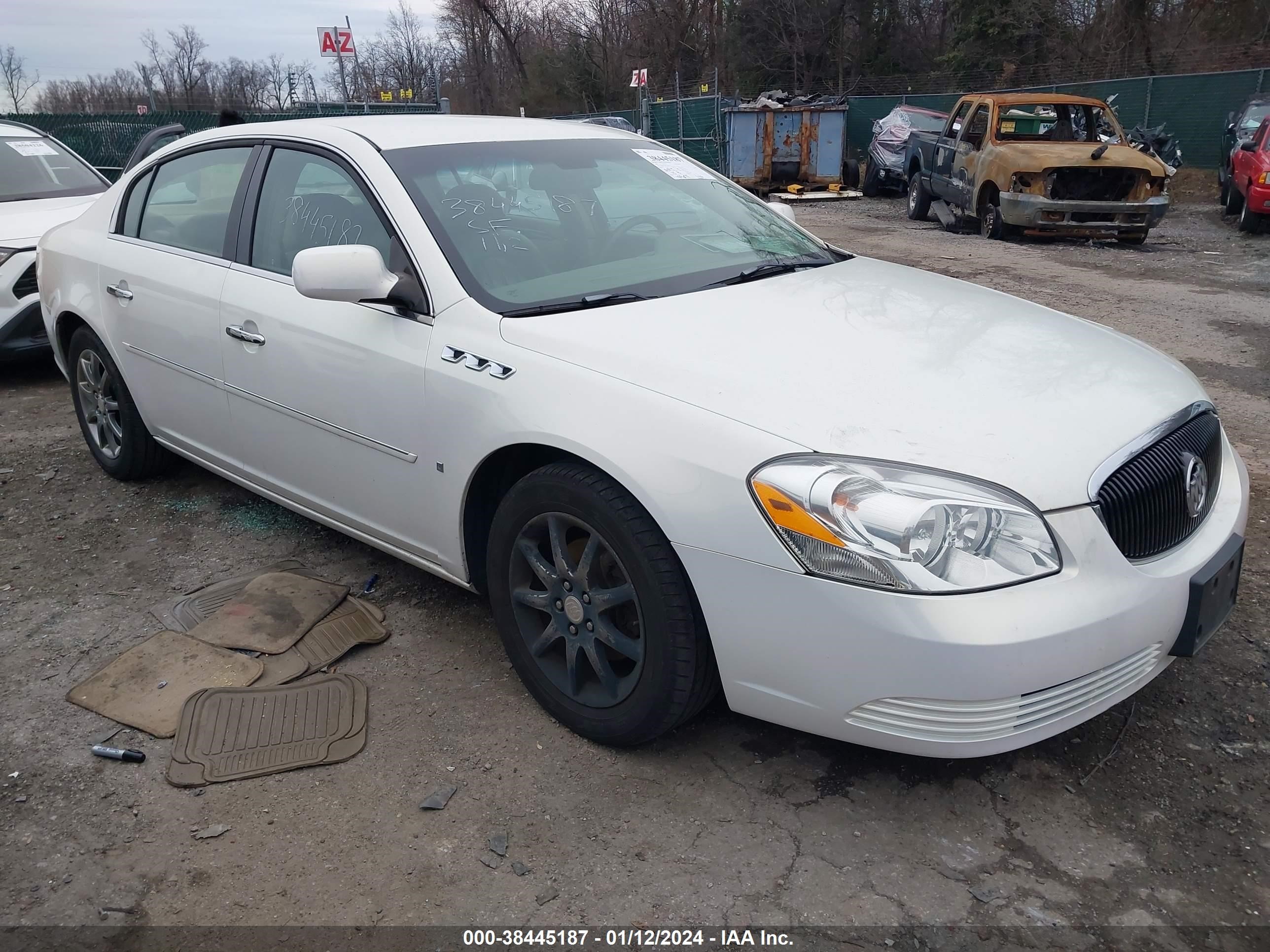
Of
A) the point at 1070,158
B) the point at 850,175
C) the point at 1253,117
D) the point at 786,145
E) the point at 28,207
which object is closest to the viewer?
the point at 28,207

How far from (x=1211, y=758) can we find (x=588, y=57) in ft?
165

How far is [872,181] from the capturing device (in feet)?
65.7

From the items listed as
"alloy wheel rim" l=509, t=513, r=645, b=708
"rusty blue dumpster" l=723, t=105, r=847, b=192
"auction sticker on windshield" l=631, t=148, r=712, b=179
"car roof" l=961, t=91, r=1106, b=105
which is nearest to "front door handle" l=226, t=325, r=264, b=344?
"alloy wheel rim" l=509, t=513, r=645, b=708

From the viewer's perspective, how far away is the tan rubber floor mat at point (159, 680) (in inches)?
118

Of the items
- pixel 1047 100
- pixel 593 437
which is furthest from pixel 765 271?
pixel 1047 100

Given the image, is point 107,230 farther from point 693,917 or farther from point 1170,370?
point 1170,370

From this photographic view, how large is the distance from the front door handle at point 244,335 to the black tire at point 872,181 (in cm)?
1819

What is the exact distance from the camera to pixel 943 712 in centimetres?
218

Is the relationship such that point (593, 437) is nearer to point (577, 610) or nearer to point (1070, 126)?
point (577, 610)

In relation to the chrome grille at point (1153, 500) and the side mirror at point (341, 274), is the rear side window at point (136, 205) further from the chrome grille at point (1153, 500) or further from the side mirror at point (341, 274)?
the chrome grille at point (1153, 500)

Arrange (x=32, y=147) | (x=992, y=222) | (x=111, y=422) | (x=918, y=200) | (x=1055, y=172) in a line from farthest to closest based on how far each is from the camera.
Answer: (x=918, y=200) → (x=992, y=222) → (x=1055, y=172) → (x=32, y=147) → (x=111, y=422)

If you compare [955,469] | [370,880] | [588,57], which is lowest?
[370,880]

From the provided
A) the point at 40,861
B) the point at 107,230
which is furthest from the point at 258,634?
the point at 107,230

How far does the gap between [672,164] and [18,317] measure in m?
4.91
